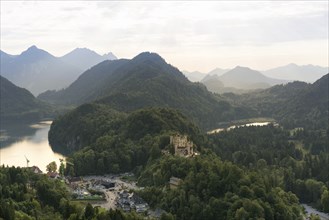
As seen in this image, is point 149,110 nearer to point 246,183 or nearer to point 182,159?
point 182,159

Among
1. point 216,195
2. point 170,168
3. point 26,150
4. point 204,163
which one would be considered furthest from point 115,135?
point 216,195

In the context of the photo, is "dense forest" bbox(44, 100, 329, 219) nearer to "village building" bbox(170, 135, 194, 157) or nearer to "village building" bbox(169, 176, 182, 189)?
"village building" bbox(169, 176, 182, 189)

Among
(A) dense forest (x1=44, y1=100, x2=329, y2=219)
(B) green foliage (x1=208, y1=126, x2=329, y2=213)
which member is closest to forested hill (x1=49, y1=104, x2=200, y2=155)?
(A) dense forest (x1=44, y1=100, x2=329, y2=219)

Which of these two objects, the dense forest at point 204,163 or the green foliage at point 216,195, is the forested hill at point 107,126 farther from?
the green foliage at point 216,195

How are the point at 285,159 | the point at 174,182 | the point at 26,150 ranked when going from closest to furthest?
1. the point at 174,182
2. the point at 285,159
3. the point at 26,150

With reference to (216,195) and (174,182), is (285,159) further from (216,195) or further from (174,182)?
(216,195)

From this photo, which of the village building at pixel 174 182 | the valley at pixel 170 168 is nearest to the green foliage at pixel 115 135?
the valley at pixel 170 168
